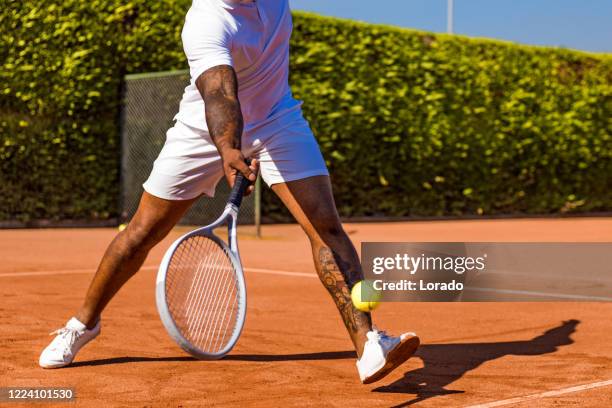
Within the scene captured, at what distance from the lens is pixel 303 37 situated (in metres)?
15.8

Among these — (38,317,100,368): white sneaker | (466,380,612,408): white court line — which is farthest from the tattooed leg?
(38,317,100,368): white sneaker

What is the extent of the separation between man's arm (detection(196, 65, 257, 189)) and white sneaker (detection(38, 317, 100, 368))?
120 centimetres

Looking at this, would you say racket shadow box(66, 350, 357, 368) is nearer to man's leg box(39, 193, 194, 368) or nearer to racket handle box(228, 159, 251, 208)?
man's leg box(39, 193, 194, 368)

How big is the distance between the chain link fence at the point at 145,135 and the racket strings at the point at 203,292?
31.0ft

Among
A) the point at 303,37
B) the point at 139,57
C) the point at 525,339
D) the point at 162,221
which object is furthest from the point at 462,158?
the point at 162,221

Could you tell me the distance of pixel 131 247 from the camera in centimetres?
436

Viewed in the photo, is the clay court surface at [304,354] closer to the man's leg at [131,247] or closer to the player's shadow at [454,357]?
the player's shadow at [454,357]

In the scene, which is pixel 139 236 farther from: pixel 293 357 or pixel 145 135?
pixel 145 135

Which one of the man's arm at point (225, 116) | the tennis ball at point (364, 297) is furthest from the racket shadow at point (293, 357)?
the man's arm at point (225, 116)

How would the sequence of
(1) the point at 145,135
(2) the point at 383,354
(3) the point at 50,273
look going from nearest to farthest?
(2) the point at 383,354
(3) the point at 50,273
(1) the point at 145,135

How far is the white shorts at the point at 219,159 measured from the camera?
4.21 metres

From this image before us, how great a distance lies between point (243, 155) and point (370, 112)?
12.7 metres

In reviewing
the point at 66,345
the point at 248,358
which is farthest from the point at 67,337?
the point at 248,358

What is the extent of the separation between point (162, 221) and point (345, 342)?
4.53ft
